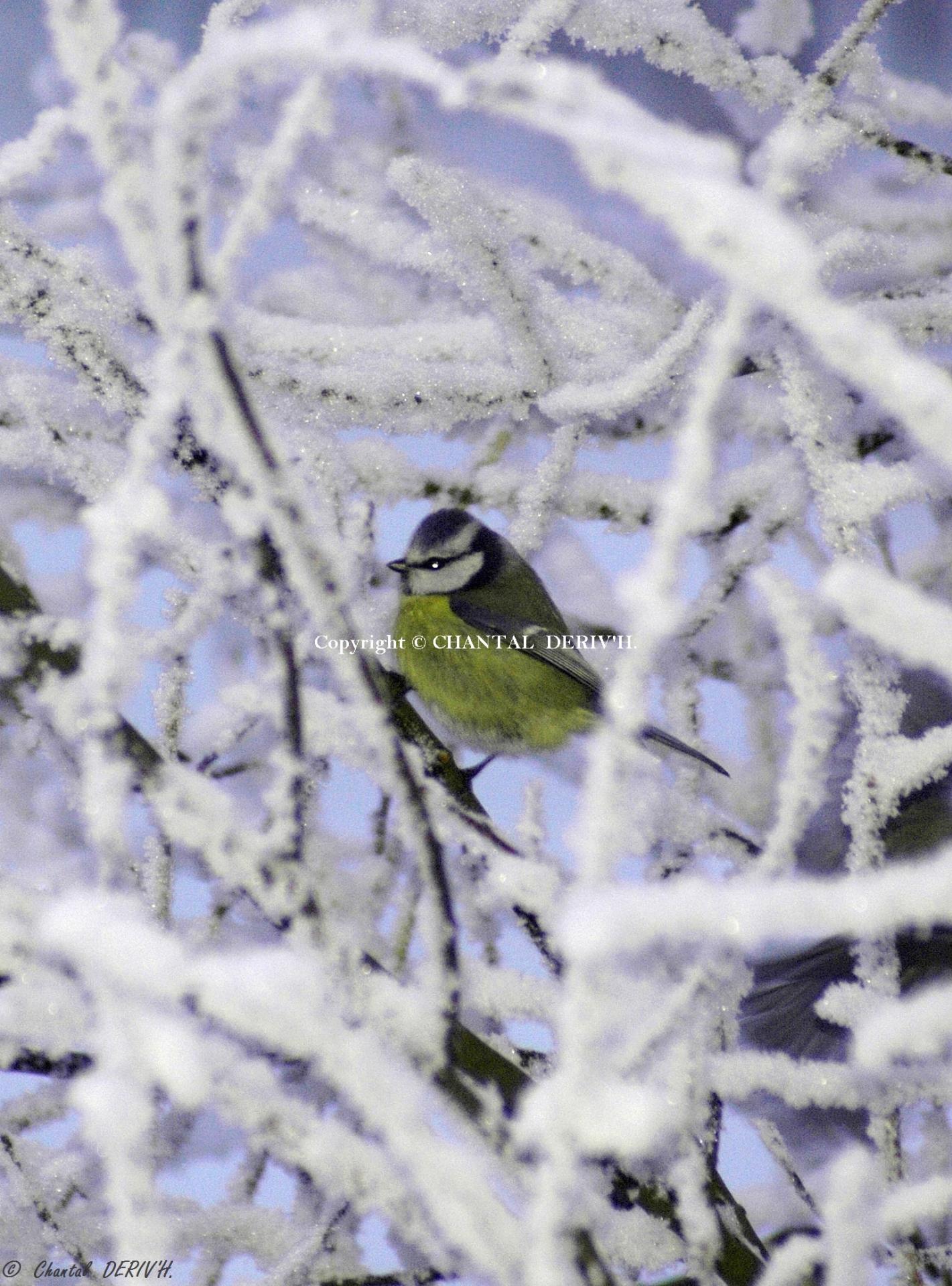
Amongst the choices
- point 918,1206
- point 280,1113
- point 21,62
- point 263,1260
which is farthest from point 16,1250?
point 21,62

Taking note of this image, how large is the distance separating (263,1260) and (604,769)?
0.50 m

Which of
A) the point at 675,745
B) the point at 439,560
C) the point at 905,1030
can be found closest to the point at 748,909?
the point at 905,1030

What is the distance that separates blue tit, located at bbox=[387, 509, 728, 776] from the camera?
0.88 meters

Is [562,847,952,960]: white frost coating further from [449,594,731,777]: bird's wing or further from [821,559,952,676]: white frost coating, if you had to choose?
[449,594,731,777]: bird's wing

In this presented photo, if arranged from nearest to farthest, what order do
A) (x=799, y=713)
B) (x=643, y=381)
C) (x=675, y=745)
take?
(x=799, y=713)
(x=643, y=381)
(x=675, y=745)

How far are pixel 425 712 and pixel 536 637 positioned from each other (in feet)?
0.45

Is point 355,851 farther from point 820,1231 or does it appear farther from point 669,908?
point 669,908

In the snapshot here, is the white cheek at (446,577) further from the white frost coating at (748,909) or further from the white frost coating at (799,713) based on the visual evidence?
the white frost coating at (748,909)

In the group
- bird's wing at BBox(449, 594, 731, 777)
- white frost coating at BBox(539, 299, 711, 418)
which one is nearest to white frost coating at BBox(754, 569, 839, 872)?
white frost coating at BBox(539, 299, 711, 418)

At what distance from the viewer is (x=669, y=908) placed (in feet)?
0.62

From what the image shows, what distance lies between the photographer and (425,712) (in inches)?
37.7

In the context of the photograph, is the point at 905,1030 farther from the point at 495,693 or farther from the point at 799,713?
the point at 495,693

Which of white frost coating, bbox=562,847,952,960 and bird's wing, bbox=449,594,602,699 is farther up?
white frost coating, bbox=562,847,952,960

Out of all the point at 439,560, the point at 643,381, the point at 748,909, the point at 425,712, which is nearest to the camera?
the point at 748,909
